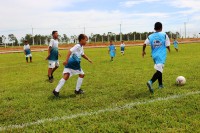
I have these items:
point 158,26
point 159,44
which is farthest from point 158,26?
point 159,44

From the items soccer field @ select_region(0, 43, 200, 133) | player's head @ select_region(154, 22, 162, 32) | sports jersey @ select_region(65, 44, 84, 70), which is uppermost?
player's head @ select_region(154, 22, 162, 32)

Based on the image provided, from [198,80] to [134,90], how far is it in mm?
2359

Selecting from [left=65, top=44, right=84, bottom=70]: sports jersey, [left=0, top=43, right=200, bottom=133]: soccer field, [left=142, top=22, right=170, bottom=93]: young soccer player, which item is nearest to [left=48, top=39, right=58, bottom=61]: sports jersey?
[left=0, top=43, right=200, bottom=133]: soccer field

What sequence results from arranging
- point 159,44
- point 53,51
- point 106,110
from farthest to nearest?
point 53,51 < point 159,44 < point 106,110

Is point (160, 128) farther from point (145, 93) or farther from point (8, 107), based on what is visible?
point (8, 107)

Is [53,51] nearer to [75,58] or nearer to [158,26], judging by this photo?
[75,58]

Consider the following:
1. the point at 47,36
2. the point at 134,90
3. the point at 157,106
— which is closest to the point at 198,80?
the point at 134,90

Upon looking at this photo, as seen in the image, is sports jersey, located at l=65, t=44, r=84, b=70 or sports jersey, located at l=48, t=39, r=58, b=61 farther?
sports jersey, located at l=48, t=39, r=58, b=61

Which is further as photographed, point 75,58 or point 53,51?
point 53,51

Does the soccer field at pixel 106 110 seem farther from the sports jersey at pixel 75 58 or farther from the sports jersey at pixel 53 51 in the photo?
the sports jersey at pixel 53 51

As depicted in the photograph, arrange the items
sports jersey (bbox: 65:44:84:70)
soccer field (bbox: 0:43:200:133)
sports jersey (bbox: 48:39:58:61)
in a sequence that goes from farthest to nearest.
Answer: sports jersey (bbox: 48:39:58:61), sports jersey (bbox: 65:44:84:70), soccer field (bbox: 0:43:200:133)

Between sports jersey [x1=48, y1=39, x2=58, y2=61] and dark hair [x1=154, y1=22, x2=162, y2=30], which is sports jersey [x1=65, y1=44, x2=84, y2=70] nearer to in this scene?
dark hair [x1=154, y1=22, x2=162, y2=30]

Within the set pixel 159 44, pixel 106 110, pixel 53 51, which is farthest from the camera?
pixel 53 51

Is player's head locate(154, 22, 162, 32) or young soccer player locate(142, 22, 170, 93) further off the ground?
player's head locate(154, 22, 162, 32)
